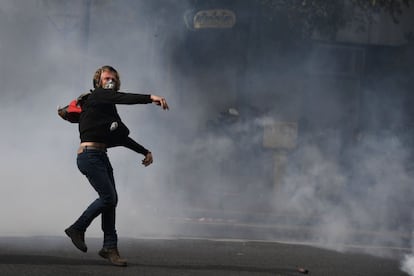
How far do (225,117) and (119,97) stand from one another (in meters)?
7.92

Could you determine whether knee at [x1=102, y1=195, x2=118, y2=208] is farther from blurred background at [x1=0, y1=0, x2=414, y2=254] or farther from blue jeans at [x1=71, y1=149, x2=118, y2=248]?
blurred background at [x1=0, y1=0, x2=414, y2=254]

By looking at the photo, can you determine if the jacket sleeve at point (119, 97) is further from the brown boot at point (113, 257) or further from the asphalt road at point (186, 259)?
the asphalt road at point (186, 259)

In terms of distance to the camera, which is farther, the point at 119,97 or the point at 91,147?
the point at 91,147

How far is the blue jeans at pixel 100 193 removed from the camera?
535 centimetres

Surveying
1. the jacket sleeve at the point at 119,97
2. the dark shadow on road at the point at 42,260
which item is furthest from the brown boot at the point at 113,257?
the jacket sleeve at the point at 119,97

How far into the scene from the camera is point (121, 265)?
5398 mm

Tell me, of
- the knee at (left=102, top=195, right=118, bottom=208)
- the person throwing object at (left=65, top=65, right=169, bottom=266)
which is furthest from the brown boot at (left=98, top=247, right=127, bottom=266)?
the knee at (left=102, top=195, right=118, bottom=208)

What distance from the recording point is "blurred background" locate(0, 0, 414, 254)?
9.09 metres

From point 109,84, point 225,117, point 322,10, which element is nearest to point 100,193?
point 109,84

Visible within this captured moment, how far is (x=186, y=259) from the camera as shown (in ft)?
19.8

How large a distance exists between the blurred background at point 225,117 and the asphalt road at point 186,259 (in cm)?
101

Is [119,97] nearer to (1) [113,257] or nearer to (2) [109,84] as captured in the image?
(2) [109,84]

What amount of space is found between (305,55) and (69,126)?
725cm

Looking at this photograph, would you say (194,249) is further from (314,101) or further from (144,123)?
(314,101)
